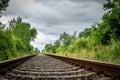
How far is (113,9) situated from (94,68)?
15780mm

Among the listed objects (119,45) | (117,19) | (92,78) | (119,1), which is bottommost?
(92,78)

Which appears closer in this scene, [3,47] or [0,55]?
[0,55]

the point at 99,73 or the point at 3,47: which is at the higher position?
the point at 3,47

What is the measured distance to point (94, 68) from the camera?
7348 millimetres

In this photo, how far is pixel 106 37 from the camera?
29406 millimetres

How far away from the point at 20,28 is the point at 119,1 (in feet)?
A: 199

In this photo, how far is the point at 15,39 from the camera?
36188 mm

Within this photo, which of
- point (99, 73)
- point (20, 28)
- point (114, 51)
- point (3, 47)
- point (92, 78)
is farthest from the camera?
point (20, 28)

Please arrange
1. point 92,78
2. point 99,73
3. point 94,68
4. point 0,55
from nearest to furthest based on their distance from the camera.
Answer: point 92,78, point 99,73, point 94,68, point 0,55

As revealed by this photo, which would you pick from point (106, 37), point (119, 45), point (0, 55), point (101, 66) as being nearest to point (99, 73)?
point (101, 66)

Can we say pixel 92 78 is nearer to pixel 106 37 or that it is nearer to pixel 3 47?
pixel 3 47

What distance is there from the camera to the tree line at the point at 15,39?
776 inches

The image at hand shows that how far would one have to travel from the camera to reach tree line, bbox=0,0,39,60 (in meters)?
19.7

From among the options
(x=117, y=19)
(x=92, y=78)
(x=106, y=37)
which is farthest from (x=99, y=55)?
(x=106, y=37)
